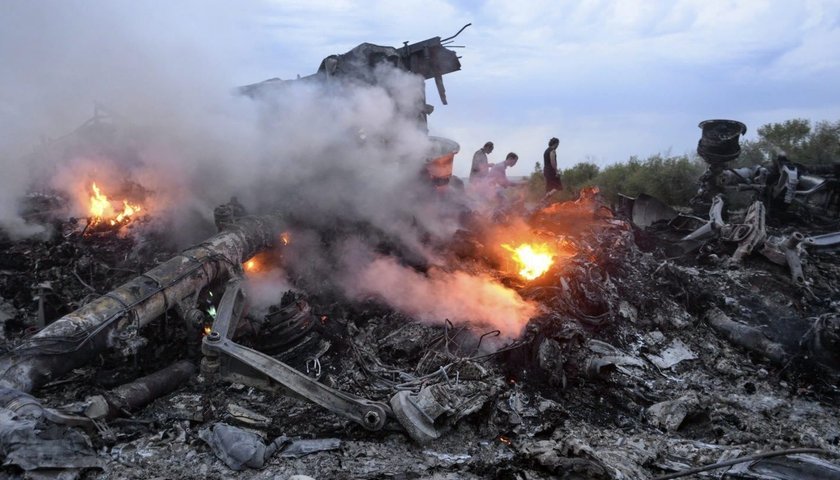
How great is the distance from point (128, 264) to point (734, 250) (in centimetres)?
1041

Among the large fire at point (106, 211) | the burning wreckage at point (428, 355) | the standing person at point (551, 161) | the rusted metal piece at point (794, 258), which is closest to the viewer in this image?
the burning wreckage at point (428, 355)

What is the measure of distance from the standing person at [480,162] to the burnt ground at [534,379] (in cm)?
515


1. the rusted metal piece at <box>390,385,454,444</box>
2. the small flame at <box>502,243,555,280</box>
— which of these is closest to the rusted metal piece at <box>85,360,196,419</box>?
the rusted metal piece at <box>390,385,454,444</box>

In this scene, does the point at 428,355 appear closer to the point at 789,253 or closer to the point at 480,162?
the point at 789,253

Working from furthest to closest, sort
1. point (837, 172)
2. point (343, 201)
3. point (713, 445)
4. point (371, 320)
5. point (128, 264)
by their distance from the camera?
1. point (837, 172)
2. point (343, 201)
3. point (128, 264)
4. point (371, 320)
5. point (713, 445)

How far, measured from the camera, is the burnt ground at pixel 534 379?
14.0 ft

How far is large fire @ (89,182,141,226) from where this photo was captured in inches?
Answer: 353

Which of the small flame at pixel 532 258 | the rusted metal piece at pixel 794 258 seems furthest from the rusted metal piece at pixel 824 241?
the small flame at pixel 532 258

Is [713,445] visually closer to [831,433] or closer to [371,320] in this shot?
[831,433]

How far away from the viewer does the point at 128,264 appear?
26.6 feet

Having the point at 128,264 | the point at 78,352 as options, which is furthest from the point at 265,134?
the point at 78,352

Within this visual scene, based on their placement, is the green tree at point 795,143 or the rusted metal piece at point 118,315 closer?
the rusted metal piece at point 118,315

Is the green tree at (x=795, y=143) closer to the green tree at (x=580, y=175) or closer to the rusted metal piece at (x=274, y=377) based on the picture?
the green tree at (x=580, y=175)

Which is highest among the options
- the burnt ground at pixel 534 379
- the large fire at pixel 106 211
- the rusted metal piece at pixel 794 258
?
the large fire at pixel 106 211
